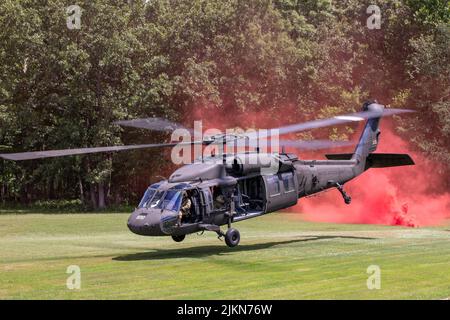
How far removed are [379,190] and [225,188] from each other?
82.8 feet

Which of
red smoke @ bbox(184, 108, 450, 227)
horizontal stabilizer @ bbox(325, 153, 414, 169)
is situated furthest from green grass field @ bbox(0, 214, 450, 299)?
red smoke @ bbox(184, 108, 450, 227)

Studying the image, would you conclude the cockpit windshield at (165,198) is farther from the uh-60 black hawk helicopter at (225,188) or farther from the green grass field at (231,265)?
the green grass field at (231,265)

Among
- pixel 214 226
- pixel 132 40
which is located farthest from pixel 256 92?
pixel 214 226

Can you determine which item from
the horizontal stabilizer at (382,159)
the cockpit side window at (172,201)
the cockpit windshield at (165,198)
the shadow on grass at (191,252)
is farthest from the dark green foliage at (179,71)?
the cockpit side window at (172,201)

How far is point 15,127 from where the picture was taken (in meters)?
57.1

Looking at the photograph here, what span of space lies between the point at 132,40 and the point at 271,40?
12.2m

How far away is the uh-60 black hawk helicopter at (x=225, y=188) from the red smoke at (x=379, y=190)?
1667 centimetres

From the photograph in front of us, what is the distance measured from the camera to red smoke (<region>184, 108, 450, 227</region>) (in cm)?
4422

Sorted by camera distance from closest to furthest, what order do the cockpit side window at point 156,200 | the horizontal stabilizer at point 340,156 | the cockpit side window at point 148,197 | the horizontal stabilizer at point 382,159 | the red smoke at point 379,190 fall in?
the cockpit side window at point 156,200 < the cockpit side window at point 148,197 < the horizontal stabilizer at point 382,159 < the horizontal stabilizer at point 340,156 < the red smoke at point 379,190

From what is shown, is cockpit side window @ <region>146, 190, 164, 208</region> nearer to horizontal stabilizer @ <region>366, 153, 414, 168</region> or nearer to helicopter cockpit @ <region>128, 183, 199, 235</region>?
helicopter cockpit @ <region>128, 183, 199, 235</region>

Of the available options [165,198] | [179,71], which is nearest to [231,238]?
[165,198]

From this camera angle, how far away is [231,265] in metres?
21.2

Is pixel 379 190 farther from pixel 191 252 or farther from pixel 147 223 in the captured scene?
pixel 147 223

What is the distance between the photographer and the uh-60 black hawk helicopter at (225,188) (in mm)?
22016
